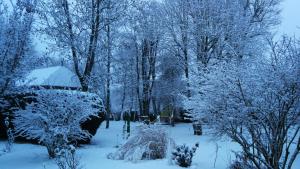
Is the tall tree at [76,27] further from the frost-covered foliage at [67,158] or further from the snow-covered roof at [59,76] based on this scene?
the frost-covered foliage at [67,158]

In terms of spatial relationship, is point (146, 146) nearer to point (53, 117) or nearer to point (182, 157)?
point (182, 157)

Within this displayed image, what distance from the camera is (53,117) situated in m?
7.48

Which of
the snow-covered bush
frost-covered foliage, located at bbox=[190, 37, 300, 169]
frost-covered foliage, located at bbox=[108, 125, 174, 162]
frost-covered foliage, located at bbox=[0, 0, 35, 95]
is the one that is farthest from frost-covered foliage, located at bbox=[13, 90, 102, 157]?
frost-covered foliage, located at bbox=[190, 37, 300, 169]

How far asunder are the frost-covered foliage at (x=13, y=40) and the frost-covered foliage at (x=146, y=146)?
9.79ft

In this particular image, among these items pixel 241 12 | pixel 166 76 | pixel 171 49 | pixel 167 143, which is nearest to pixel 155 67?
pixel 166 76

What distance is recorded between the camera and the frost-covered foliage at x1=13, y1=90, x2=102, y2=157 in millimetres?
7344

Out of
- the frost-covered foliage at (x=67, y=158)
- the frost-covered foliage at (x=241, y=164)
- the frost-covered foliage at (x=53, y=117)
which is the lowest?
the frost-covered foliage at (x=241, y=164)

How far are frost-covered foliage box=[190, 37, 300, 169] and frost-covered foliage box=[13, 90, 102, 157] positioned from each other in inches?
129

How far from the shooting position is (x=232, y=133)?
5.67 meters

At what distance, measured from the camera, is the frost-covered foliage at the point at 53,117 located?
7.34m

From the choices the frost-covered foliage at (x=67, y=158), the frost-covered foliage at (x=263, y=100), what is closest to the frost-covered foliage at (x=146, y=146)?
the frost-covered foliage at (x=67, y=158)

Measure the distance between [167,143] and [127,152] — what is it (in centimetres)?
99

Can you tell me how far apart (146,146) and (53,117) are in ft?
7.41

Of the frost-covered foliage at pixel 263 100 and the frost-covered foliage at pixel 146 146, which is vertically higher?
the frost-covered foliage at pixel 263 100
